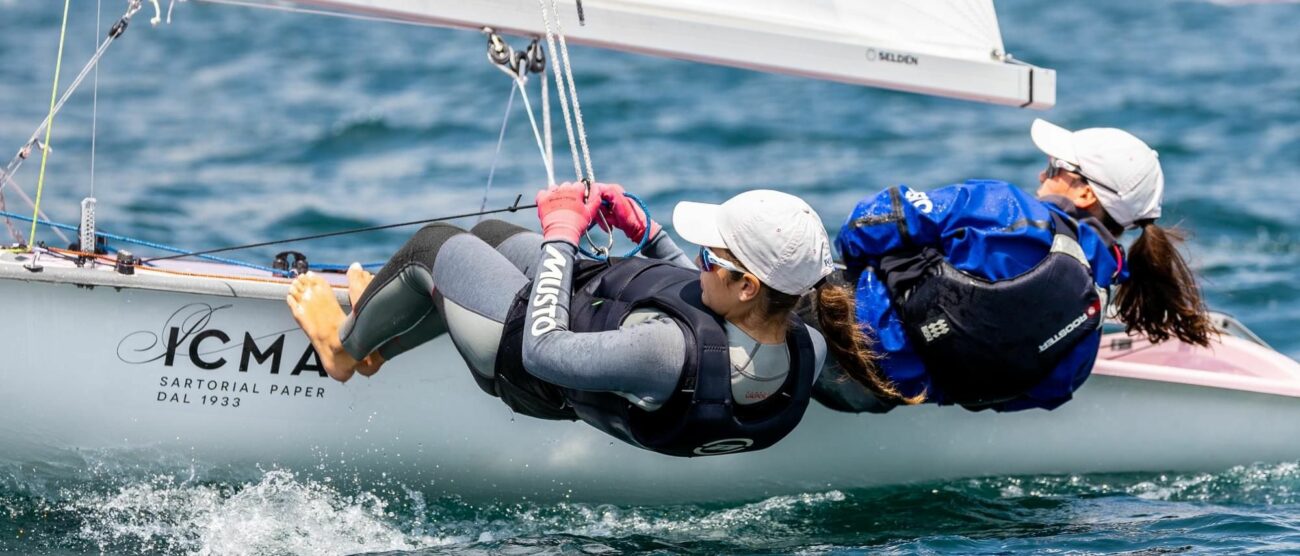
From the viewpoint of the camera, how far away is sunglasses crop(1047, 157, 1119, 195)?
12.2ft

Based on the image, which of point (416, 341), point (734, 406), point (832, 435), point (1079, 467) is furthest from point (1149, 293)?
point (416, 341)

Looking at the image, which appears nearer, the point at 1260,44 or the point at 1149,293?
the point at 1149,293

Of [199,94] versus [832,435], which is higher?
[199,94]

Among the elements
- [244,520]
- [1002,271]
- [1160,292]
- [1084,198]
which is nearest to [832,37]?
[1084,198]

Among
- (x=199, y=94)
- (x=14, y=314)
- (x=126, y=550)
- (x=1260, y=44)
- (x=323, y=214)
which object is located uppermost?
(x=1260, y=44)

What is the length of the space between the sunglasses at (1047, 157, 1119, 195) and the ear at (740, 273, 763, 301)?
3.64 feet

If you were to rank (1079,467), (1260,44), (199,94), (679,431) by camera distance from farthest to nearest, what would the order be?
(1260,44) < (199,94) < (1079,467) < (679,431)

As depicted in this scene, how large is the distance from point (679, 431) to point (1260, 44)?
951cm

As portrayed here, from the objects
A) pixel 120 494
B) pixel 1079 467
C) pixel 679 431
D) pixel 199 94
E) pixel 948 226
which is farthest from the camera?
pixel 199 94

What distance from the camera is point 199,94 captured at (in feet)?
33.7

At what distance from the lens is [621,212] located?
341 centimetres

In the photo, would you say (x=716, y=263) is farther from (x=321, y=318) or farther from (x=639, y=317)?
(x=321, y=318)

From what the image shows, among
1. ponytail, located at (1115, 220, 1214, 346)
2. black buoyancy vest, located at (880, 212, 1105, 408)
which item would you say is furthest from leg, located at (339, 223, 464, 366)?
ponytail, located at (1115, 220, 1214, 346)

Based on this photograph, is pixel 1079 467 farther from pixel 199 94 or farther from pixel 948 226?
pixel 199 94
